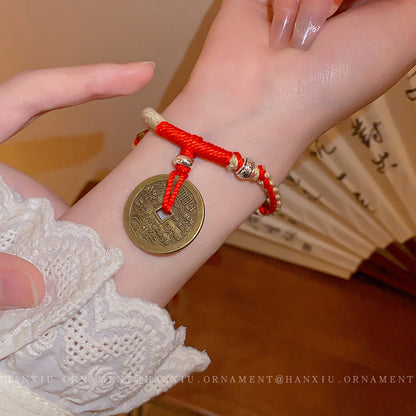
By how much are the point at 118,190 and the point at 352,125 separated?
0.67 m

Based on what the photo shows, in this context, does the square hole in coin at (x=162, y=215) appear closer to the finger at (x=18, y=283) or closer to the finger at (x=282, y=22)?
the finger at (x=18, y=283)

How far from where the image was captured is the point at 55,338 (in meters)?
0.54

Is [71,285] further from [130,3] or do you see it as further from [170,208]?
[130,3]

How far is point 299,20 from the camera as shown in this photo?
1.97 ft

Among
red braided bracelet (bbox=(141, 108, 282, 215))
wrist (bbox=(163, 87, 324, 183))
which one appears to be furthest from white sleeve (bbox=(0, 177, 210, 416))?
wrist (bbox=(163, 87, 324, 183))

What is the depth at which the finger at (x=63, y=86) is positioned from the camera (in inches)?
24.1

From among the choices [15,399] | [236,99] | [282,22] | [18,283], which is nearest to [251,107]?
[236,99]

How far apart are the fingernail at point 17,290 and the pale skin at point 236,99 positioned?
0.40 ft

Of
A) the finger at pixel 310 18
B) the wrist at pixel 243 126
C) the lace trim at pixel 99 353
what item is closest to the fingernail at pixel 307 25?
the finger at pixel 310 18

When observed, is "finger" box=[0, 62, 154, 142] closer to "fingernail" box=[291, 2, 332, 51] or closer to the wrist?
the wrist

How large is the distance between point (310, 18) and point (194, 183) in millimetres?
291

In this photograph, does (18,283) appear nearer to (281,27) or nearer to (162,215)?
(162,215)

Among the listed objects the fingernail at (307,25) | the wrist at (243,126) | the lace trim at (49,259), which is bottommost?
the lace trim at (49,259)

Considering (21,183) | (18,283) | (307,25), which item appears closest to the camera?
(18,283)
